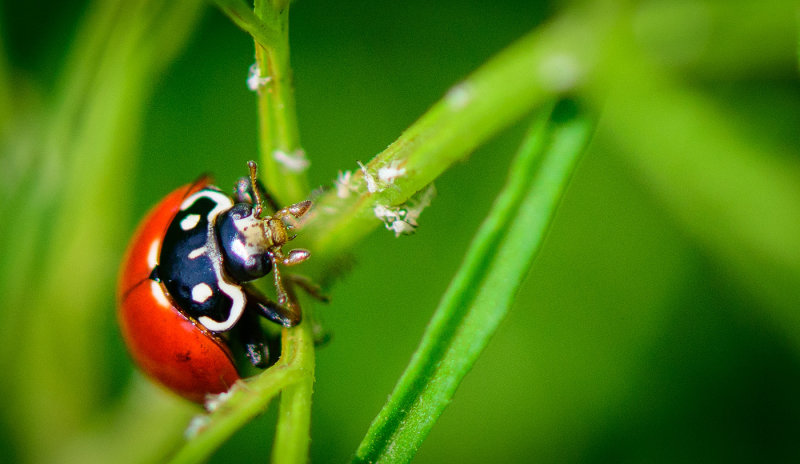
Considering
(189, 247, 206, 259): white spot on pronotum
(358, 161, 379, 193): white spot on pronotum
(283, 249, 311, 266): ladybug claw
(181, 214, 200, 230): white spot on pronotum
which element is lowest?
(189, 247, 206, 259): white spot on pronotum

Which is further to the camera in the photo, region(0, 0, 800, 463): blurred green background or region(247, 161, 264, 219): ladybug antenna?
region(0, 0, 800, 463): blurred green background

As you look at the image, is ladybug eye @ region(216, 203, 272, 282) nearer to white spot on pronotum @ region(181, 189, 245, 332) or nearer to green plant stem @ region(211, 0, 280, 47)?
white spot on pronotum @ region(181, 189, 245, 332)

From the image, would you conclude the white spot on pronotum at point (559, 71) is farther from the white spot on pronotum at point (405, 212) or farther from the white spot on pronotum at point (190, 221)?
the white spot on pronotum at point (190, 221)

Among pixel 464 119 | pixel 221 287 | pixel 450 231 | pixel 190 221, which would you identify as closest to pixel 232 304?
pixel 221 287

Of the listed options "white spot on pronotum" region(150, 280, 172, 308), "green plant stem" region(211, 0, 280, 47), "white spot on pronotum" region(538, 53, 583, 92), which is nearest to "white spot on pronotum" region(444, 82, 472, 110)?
"white spot on pronotum" region(538, 53, 583, 92)

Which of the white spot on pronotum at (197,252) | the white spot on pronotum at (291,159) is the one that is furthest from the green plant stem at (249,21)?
the white spot on pronotum at (197,252)

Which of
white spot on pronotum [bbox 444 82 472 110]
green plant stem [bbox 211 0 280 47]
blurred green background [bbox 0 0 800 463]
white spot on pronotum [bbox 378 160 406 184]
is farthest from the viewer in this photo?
blurred green background [bbox 0 0 800 463]

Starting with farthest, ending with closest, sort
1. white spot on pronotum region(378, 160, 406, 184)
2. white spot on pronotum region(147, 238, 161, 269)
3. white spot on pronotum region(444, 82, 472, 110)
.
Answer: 1. white spot on pronotum region(147, 238, 161, 269)
2. white spot on pronotum region(444, 82, 472, 110)
3. white spot on pronotum region(378, 160, 406, 184)

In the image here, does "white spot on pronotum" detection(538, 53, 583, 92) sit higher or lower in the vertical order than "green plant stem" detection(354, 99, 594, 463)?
higher
